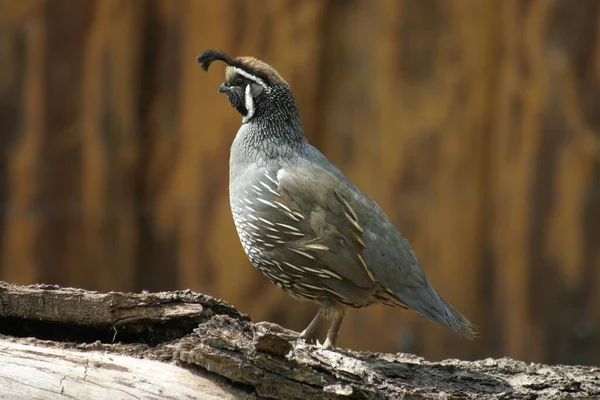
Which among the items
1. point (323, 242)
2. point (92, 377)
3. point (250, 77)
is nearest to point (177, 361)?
point (92, 377)

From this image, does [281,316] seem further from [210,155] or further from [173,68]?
[173,68]

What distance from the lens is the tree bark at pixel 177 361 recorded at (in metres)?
3.83

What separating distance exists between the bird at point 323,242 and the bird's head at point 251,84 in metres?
0.03

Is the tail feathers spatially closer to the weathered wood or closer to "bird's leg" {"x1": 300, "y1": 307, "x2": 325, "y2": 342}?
"bird's leg" {"x1": 300, "y1": 307, "x2": 325, "y2": 342}

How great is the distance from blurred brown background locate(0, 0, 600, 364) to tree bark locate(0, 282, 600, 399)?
5.69 feet

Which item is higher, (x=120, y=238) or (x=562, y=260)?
(x=562, y=260)

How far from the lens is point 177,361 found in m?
3.99

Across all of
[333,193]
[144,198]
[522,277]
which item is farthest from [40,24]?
[522,277]

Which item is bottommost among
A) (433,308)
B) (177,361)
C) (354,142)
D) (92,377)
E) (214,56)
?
(92,377)

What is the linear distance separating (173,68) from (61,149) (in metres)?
0.84

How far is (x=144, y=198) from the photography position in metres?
6.33

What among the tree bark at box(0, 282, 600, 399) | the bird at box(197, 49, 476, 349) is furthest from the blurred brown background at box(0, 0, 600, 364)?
the tree bark at box(0, 282, 600, 399)

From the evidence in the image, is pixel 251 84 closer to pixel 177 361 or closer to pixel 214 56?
pixel 214 56

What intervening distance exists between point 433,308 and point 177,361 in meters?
1.54
